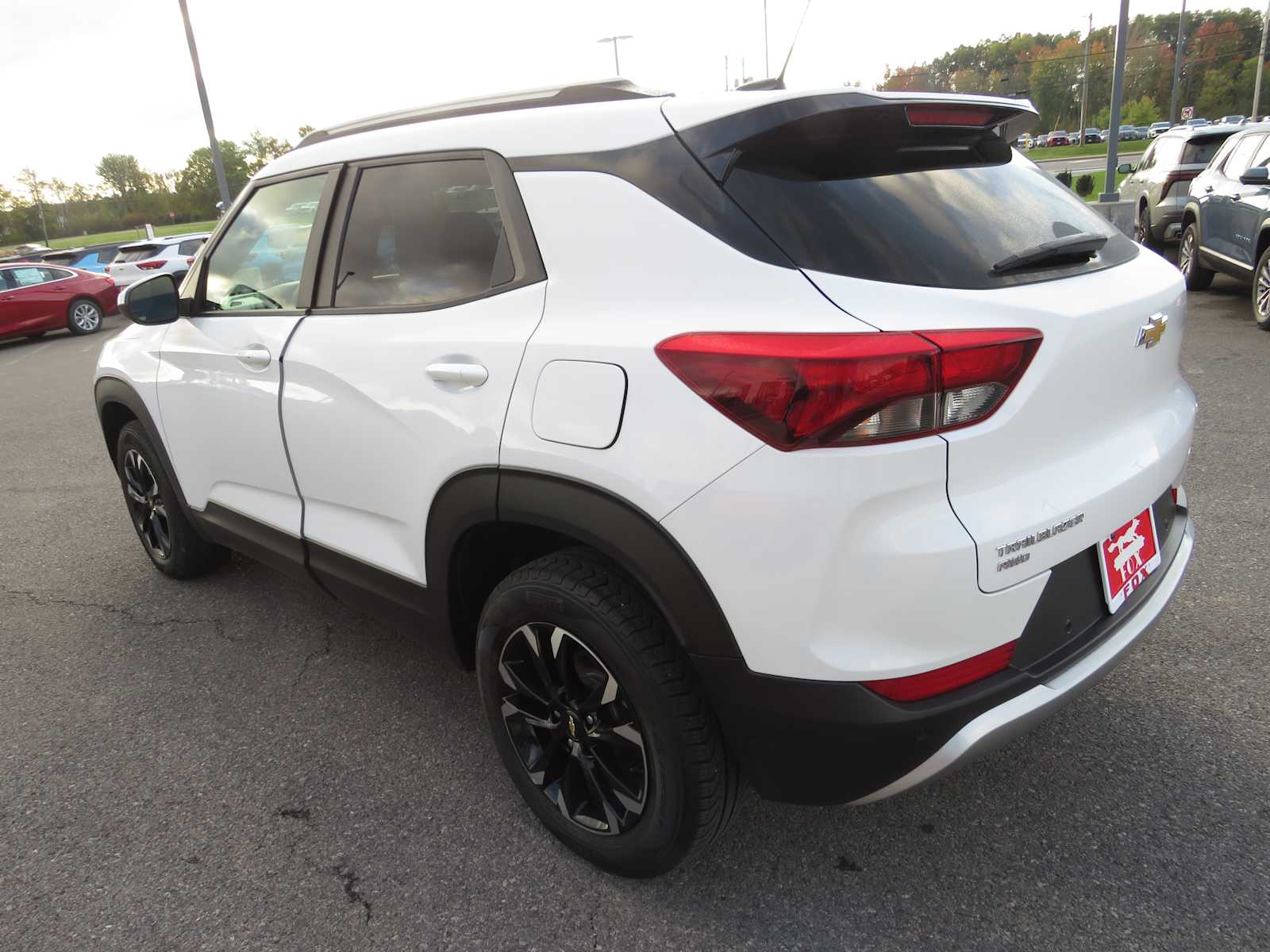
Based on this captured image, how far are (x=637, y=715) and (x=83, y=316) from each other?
17698 millimetres

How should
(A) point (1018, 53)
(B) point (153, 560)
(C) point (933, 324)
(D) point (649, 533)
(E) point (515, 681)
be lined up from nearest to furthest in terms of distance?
(C) point (933, 324)
(D) point (649, 533)
(E) point (515, 681)
(B) point (153, 560)
(A) point (1018, 53)

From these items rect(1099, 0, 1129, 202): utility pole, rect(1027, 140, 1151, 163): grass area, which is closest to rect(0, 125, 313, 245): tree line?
rect(1027, 140, 1151, 163): grass area

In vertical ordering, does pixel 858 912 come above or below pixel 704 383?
below

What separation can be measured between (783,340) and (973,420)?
37cm

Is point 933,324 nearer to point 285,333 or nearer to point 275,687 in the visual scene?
point 285,333

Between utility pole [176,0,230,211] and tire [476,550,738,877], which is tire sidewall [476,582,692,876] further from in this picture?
utility pole [176,0,230,211]

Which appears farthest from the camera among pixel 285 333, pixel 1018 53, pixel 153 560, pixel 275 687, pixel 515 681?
pixel 1018 53

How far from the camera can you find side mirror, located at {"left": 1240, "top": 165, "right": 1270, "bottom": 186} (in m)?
7.41

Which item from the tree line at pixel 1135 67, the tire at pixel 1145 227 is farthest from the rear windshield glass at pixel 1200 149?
the tree line at pixel 1135 67

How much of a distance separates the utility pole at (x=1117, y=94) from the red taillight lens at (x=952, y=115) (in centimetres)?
1192

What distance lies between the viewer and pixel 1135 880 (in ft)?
6.75

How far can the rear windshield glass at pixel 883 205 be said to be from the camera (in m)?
1.72

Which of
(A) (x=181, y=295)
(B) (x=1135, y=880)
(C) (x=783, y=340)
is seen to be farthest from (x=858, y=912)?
(A) (x=181, y=295)

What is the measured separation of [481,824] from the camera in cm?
243
